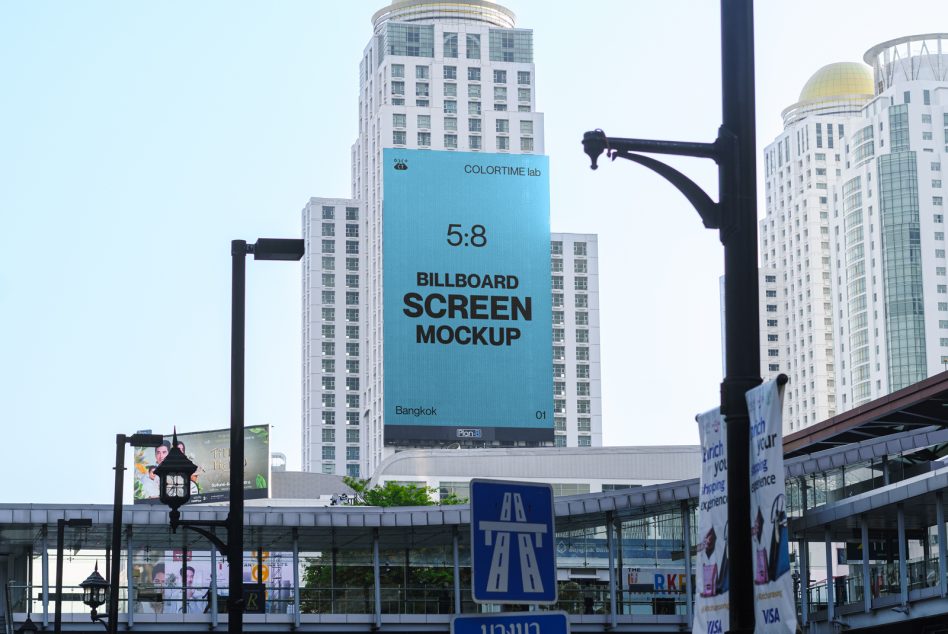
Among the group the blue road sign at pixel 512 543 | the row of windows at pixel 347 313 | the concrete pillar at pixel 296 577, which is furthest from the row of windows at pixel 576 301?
the blue road sign at pixel 512 543

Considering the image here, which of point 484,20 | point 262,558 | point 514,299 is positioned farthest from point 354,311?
point 262,558

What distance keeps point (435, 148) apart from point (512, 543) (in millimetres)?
181504

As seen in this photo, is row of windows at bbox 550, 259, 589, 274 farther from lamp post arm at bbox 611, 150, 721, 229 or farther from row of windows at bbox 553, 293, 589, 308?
lamp post arm at bbox 611, 150, 721, 229

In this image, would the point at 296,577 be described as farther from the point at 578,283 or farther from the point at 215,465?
the point at 578,283

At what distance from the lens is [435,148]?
18962cm

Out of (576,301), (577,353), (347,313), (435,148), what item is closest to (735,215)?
(577,353)

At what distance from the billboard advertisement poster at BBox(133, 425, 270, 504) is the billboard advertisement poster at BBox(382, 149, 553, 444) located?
35.4 feet

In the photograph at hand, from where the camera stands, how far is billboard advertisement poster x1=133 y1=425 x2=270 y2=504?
125500 millimetres

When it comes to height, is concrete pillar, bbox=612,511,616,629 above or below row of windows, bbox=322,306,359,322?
below

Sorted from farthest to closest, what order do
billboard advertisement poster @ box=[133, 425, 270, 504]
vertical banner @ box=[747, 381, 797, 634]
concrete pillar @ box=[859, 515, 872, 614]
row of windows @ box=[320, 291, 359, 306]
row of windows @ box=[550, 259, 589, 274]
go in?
row of windows @ box=[320, 291, 359, 306] < row of windows @ box=[550, 259, 589, 274] < billboard advertisement poster @ box=[133, 425, 270, 504] < concrete pillar @ box=[859, 515, 872, 614] < vertical banner @ box=[747, 381, 797, 634]

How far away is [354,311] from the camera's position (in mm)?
196125

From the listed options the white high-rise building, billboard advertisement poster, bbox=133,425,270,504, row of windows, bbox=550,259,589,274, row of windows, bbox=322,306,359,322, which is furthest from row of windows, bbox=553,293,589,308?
billboard advertisement poster, bbox=133,425,270,504

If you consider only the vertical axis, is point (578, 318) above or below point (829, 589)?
above

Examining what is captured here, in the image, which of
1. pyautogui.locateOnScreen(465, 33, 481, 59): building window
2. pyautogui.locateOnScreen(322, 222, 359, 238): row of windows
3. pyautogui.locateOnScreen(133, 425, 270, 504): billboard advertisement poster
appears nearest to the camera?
pyautogui.locateOnScreen(133, 425, 270, 504): billboard advertisement poster
